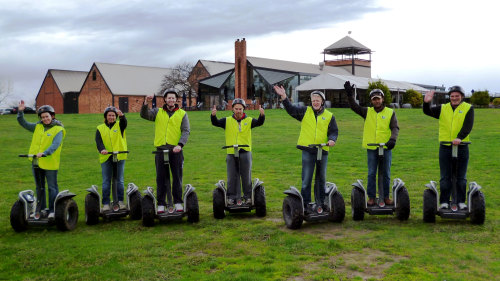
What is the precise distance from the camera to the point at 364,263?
617 centimetres

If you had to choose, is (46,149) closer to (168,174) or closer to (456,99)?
(168,174)

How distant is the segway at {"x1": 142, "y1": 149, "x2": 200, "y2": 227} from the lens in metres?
8.23

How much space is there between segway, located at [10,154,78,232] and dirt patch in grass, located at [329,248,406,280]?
442 centimetres

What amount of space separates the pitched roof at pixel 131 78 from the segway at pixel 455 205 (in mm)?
56364

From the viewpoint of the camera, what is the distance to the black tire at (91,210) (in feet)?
28.0

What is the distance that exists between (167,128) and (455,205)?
4.91m

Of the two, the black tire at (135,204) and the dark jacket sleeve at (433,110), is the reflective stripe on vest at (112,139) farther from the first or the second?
the dark jacket sleeve at (433,110)

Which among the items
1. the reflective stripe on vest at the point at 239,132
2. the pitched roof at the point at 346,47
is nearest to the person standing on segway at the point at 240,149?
the reflective stripe on vest at the point at 239,132

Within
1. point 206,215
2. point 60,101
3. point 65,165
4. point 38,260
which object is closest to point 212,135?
point 65,165

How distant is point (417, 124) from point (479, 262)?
27091 mm

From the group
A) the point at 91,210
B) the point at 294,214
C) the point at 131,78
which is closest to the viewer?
the point at 294,214

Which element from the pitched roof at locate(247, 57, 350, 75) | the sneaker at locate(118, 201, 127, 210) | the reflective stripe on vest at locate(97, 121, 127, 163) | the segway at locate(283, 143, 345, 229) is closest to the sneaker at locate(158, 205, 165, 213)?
the sneaker at locate(118, 201, 127, 210)

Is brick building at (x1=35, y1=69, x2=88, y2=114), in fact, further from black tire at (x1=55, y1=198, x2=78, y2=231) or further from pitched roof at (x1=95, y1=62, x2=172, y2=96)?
black tire at (x1=55, y1=198, x2=78, y2=231)

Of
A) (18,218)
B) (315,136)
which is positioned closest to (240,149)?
(315,136)
